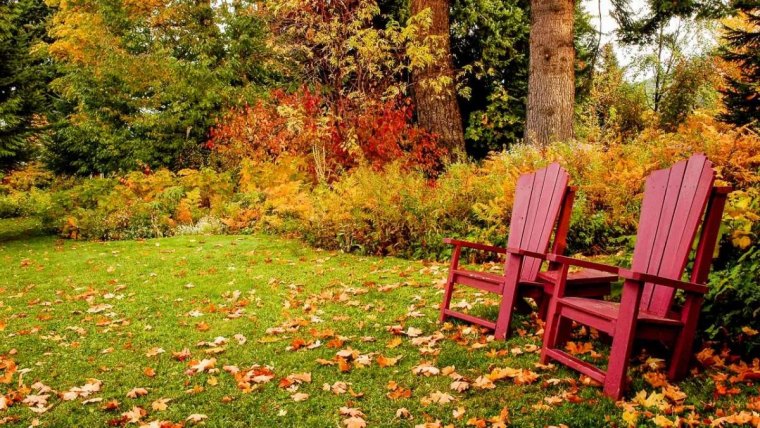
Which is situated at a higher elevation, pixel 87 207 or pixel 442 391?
pixel 442 391

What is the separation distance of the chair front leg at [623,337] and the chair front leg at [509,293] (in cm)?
102

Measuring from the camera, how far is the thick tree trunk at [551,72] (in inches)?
376

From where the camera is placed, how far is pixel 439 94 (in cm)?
1198

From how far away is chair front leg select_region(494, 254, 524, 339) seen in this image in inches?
149

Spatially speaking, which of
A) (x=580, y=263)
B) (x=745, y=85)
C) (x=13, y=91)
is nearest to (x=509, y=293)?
(x=580, y=263)

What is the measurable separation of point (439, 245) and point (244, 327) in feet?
10.2

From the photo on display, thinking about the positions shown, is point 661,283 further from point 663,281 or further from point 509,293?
point 509,293

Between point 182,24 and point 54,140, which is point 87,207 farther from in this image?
point 182,24

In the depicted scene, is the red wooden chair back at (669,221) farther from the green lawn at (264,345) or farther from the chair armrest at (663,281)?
the green lawn at (264,345)

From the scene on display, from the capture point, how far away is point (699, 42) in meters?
26.1

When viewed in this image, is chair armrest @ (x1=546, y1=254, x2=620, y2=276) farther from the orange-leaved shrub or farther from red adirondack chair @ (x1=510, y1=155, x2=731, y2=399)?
the orange-leaved shrub

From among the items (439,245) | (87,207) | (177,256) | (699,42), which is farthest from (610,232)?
(699,42)

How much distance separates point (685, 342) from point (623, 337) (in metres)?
0.45

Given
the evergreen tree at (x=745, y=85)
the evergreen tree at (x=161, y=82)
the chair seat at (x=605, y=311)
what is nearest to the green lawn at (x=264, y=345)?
the chair seat at (x=605, y=311)
